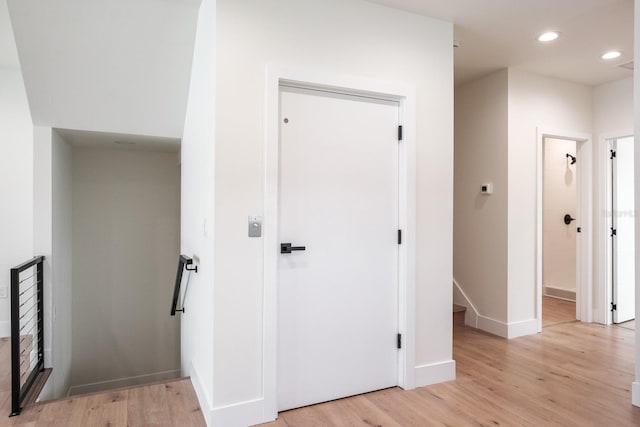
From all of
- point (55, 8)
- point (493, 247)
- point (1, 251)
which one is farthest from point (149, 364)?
point (493, 247)

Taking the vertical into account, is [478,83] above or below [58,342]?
above

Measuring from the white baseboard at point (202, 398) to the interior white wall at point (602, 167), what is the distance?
4.30 m

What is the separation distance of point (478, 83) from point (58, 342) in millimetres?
4828

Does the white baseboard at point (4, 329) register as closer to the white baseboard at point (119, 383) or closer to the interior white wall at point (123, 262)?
the interior white wall at point (123, 262)

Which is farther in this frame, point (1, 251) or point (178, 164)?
point (178, 164)

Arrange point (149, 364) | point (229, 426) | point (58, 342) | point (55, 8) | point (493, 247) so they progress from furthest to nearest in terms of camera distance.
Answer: point (149, 364) < point (493, 247) < point (58, 342) < point (55, 8) < point (229, 426)

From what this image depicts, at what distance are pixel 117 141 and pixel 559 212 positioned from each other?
5902mm

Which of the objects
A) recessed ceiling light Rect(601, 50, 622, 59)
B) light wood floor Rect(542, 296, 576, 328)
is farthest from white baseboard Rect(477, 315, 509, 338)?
recessed ceiling light Rect(601, 50, 622, 59)

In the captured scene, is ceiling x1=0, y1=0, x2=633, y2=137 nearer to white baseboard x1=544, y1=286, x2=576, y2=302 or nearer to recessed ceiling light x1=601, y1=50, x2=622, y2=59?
recessed ceiling light x1=601, y1=50, x2=622, y2=59

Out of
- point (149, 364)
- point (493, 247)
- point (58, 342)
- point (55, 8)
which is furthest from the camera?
point (149, 364)

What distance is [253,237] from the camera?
226cm

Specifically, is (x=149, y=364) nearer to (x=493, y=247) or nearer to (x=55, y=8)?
Answer: (x=55, y=8)

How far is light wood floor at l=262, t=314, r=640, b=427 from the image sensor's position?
90.4 inches

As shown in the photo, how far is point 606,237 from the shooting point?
4.33 metres
